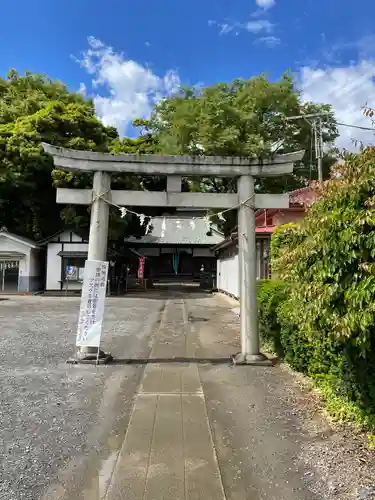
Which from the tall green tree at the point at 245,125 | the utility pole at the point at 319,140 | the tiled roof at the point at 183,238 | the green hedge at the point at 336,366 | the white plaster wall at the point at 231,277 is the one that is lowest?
the green hedge at the point at 336,366

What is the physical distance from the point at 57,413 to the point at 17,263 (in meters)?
22.3

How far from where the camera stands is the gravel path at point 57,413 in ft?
11.0

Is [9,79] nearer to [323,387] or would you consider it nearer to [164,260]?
[164,260]

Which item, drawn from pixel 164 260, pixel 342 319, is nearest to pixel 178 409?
pixel 342 319

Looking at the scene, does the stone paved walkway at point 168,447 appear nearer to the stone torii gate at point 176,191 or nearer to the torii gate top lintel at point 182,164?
the stone torii gate at point 176,191

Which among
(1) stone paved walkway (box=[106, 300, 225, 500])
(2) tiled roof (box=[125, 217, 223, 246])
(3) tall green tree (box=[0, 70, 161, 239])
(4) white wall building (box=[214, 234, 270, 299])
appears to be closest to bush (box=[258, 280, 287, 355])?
(1) stone paved walkway (box=[106, 300, 225, 500])

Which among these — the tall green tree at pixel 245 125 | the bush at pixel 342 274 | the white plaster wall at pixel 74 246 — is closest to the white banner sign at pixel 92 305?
the bush at pixel 342 274

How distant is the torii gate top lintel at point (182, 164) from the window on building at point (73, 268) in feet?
60.5

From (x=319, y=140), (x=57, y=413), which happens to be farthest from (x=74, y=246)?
(x=57, y=413)

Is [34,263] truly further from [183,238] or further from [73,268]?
[183,238]

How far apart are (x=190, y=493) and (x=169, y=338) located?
6933 mm

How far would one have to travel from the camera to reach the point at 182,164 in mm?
7484

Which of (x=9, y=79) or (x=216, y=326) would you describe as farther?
(x=9, y=79)

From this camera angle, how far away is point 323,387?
5.14 m
